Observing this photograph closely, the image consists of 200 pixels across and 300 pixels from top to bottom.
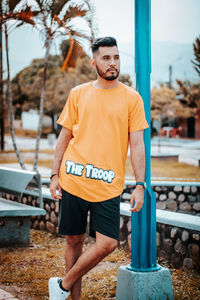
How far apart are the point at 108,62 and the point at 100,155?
23.2 inches

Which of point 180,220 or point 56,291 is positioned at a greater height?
point 180,220

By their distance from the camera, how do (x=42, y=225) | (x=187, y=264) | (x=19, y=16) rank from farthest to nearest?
(x=19, y=16)
(x=42, y=225)
(x=187, y=264)

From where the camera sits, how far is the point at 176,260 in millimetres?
4426

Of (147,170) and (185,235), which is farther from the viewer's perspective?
(185,235)

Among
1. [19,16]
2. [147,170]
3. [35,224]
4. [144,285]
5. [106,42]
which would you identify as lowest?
[35,224]

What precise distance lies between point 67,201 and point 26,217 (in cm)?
271

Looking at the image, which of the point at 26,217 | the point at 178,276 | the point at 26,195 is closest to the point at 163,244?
the point at 178,276

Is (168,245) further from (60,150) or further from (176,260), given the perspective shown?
(60,150)

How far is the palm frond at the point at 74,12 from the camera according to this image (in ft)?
31.3

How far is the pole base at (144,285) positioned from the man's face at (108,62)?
1.41 m

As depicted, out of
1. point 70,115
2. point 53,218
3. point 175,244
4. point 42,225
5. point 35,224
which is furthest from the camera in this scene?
point 35,224

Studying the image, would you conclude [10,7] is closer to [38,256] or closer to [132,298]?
[38,256]

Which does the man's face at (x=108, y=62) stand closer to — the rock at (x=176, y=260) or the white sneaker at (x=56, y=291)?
the white sneaker at (x=56, y=291)

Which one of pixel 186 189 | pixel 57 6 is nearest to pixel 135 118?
pixel 186 189
